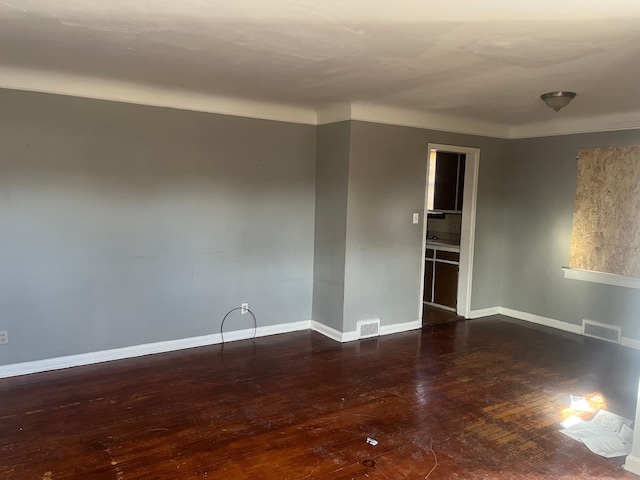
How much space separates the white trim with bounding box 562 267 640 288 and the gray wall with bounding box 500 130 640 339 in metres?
0.05

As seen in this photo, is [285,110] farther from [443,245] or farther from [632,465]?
[632,465]

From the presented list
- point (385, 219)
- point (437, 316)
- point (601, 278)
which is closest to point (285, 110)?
point (385, 219)

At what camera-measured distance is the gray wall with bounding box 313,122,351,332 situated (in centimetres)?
457

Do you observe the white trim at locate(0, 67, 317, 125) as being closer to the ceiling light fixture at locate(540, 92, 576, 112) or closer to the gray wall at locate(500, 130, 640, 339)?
the ceiling light fixture at locate(540, 92, 576, 112)

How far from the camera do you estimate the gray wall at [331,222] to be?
4.57m

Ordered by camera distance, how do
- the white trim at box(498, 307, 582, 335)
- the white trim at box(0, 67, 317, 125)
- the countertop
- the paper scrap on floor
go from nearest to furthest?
the paper scrap on floor, the white trim at box(0, 67, 317, 125), the white trim at box(498, 307, 582, 335), the countertop

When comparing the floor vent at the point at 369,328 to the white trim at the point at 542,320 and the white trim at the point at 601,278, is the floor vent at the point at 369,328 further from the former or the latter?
the white trim at the point at 601,278

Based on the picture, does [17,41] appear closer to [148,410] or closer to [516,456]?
[148,410]

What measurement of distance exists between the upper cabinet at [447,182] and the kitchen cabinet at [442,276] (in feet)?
1.77

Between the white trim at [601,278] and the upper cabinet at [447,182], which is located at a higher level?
the upper cabinet at [447,182]

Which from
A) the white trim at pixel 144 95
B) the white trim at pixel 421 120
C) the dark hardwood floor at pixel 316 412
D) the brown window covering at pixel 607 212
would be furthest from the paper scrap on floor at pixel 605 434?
the white trim at pixel 144 95

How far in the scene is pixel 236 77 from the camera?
3.49 m

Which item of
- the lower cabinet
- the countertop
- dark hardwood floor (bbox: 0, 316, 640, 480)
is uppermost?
the countertop

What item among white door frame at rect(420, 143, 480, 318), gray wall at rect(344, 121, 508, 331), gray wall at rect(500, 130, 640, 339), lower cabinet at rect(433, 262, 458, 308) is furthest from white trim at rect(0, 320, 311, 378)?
gray wall at rect(500, 130, 640, 339)
